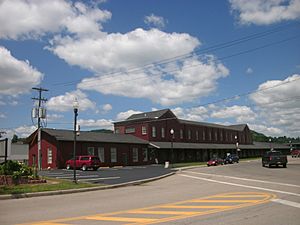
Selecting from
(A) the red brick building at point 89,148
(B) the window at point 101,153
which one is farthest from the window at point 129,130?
(B) the window at point 101,153

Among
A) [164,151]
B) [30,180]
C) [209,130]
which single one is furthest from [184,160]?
[30,180]

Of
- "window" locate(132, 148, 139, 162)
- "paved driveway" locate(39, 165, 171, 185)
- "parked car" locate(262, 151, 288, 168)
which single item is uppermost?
"window" locate(132, 148, 139, 162)

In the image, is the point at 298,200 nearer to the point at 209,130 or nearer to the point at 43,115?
the point at 43,115

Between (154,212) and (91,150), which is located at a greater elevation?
(91,150)

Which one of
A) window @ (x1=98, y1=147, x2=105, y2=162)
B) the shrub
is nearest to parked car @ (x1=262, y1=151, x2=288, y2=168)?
window @ (x1=98, y1=147, x2=105, y2=162)

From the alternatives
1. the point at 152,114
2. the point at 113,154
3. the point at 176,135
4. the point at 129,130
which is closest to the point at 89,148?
the point at 113,154

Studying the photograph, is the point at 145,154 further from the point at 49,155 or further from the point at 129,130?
the point at 49,155

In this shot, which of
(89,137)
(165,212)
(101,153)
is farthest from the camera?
(101,153)

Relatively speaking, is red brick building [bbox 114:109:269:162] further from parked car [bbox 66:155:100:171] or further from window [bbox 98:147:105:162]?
parked car [bbox 66:155:100:171]

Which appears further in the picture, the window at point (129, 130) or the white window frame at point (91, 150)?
the window at point (129, 130)

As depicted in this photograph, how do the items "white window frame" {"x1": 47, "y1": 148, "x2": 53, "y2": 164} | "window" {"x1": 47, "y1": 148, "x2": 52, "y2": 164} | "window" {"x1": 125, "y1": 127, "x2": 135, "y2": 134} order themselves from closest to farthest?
1. "white window frame" {"x1": 47, "y1": 148, "x2": 53, "y2": 164}
2. "window" {"x1": 47, "y1": 148, "x2": 52, "y2": 164}
3. "window" {"x1": 125, "y1": 127, "x2": 135, "y2": 134}

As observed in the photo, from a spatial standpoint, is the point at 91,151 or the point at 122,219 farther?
the point at 91,151

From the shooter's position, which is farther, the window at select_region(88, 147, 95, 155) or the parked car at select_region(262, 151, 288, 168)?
the window at select_region(88, 147, 95, 155)

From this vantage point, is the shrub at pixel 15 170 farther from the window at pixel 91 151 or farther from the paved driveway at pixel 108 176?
the window at pixel 91 151
